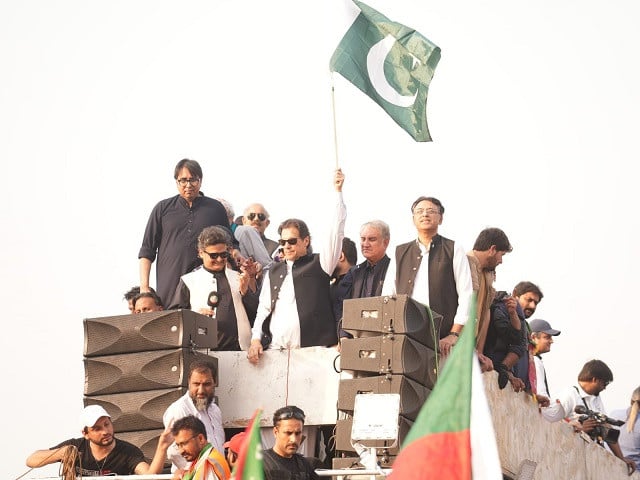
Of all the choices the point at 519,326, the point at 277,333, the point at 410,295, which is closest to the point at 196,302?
the point at 277,333

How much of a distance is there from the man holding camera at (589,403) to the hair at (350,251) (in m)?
3.09

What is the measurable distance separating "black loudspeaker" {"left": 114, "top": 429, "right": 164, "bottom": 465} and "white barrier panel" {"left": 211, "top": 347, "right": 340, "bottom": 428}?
3.36 feet

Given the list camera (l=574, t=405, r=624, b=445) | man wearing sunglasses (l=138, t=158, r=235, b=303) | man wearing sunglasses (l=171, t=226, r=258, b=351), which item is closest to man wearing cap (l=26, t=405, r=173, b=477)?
man wearing sunglasses (l=171, t=226, r=258, b=351)

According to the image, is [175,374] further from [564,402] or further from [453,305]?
[564,402]

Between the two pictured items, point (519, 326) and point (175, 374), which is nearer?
point (175, 374)

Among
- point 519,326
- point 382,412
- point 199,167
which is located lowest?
point 382,412

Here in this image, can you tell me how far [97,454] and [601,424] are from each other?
721 centimetres

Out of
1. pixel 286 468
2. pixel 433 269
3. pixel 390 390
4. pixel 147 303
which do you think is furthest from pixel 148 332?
pixel 286 468

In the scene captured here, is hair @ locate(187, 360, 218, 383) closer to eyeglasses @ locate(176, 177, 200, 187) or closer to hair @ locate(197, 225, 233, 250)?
hair @ locate(197, 225, 233, 250)

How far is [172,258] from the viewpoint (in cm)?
1552

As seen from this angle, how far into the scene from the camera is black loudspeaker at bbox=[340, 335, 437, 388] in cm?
1328

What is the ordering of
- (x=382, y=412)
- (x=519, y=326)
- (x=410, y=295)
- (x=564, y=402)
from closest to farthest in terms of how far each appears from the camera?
(x=382, y=412) < (x=410, y=295) < (x=519, y=326) < (x=564, y=402)

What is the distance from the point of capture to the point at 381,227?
1453 cm

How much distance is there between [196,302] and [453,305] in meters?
2.46
